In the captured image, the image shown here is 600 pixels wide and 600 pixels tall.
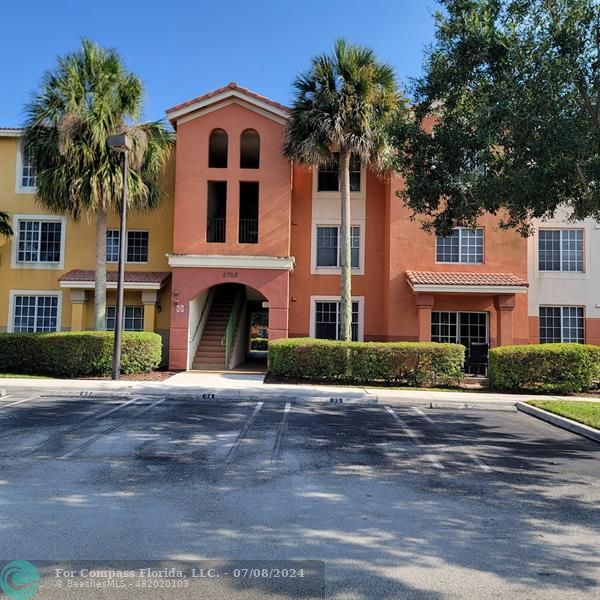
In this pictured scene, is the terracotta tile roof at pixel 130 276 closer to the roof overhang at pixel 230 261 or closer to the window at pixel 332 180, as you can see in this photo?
the roof overhang at pixel 230 261

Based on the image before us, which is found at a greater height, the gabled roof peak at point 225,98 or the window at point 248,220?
the gabled roof peak at point 225,98

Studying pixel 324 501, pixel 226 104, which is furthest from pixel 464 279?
pixel 324 501

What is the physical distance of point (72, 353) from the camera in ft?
54.0

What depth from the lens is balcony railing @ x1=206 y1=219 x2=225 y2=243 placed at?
Answer: 2111 centimetres

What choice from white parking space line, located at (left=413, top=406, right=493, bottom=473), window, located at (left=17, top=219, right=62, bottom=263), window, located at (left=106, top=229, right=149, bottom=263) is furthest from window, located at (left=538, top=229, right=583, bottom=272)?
window, located at (left=17, top=219, right=62, bottom=263)

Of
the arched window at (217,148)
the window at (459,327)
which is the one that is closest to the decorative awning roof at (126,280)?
the arched window at (217,148)

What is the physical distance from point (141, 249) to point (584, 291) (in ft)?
57.1

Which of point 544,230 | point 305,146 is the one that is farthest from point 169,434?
point 544,230

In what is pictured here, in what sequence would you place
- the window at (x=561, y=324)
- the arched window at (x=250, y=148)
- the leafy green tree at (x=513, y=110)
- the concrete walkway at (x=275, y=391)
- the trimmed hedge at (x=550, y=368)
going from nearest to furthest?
1. the leafy green tree at (x=513, y=110)
2. the concrete walkway at (x=275, y=391)
3. the trimmed hedge at (x=550, y=368)
4. the arched window at (x=250, y=148)
5. the window at (x=561, y=324)

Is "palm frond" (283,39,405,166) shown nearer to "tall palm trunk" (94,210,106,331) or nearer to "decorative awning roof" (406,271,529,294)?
"decorative awning roof" (406,271,529,294)

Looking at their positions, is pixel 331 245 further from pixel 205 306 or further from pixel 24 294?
pixel 24 294

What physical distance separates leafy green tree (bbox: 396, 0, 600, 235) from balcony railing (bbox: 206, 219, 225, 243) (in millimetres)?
11469

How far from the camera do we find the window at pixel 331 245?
2089cm

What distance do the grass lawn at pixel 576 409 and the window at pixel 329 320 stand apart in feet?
29.2
